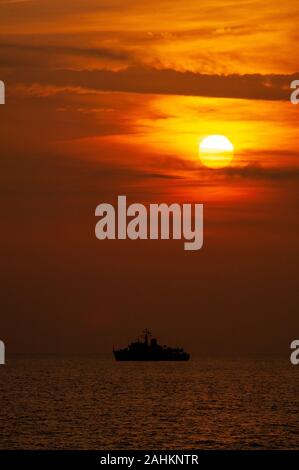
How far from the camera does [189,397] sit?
527 feet

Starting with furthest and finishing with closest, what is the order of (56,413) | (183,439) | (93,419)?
(56,413) → (93,419) → (183,439)

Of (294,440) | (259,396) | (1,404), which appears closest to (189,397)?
(259,396)

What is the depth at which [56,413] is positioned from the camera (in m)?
120

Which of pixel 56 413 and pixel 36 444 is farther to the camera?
pixel 56 413

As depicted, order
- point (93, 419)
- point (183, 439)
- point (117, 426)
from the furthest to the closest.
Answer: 1. point (93, 419)
2. point (117, 426)
3. point (183, 439)

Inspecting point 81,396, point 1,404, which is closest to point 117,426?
point 1,404

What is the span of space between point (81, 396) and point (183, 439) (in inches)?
2666

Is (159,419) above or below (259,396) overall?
below
